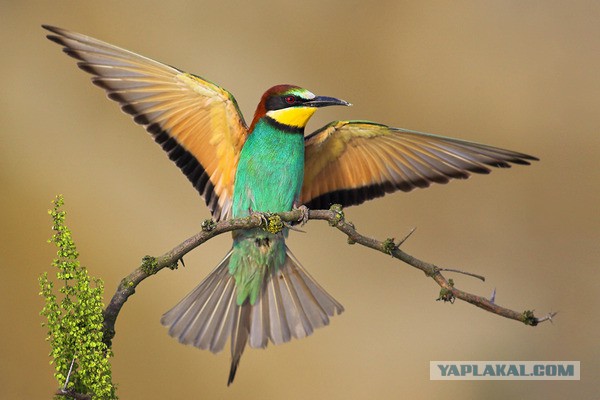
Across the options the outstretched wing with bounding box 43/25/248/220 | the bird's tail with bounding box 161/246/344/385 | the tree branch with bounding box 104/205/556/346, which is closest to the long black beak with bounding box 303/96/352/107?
the outstretched wing with bounding box 43/25/248/220

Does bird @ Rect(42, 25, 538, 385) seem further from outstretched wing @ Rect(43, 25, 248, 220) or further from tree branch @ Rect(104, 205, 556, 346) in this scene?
tree branch @ Rect(104, 205, 556, 346)

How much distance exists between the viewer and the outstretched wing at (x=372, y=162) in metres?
1.69

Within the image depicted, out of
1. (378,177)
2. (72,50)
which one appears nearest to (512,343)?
(378,177)

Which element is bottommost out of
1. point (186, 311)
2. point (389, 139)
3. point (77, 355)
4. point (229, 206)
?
point (77, 355)

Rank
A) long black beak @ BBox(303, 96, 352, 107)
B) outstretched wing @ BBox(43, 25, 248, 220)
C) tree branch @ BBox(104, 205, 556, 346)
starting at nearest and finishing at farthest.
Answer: tree branch @ BBox(104, 205, 556, 346)
outstretched wing @ BBox(43, 25, 248, 220)
long black beak @ BBox(303, 96, 352, 107)

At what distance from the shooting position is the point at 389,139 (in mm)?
1775

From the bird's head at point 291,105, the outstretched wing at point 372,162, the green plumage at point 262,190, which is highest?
the bird's head at point 291,105

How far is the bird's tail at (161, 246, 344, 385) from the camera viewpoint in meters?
1.62

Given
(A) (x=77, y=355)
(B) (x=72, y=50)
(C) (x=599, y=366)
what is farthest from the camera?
(C) (x=599, y=366)

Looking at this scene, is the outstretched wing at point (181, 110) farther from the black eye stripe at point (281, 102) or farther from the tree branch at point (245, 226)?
the tree branch at point (245, 226)

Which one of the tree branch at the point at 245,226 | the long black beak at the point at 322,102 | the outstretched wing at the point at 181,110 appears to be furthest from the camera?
the long black beak at the point at 322,102

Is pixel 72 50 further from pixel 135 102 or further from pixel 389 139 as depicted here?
pixel 389 139

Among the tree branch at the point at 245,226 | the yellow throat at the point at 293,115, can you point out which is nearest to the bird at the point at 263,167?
the yellow throat at the point at 293,115

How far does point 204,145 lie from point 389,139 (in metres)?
0.38
